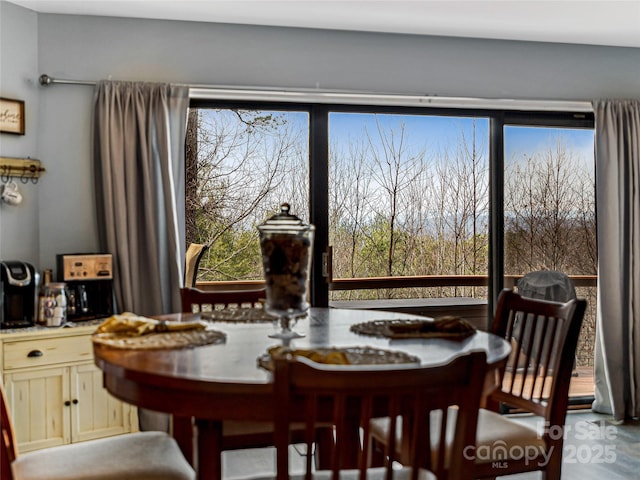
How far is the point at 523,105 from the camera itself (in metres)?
4.38

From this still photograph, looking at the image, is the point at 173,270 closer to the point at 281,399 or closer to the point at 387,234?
the point at 387,234

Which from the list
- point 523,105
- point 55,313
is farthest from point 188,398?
point 523,105

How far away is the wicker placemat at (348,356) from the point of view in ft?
5.58

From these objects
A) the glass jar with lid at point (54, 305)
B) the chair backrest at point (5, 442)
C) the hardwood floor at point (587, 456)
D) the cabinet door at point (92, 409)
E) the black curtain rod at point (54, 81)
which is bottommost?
the hardwood floor at point (587, 456)

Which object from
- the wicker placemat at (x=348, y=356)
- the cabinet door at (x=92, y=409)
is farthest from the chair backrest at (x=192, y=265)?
the wicker placemat at (x=348, y=356)

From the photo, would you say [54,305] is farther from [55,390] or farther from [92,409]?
[92,409]

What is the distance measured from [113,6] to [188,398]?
2778 millimetres

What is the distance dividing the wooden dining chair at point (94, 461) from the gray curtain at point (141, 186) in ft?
5.83

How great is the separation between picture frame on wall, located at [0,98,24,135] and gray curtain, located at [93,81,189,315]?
0.39 m

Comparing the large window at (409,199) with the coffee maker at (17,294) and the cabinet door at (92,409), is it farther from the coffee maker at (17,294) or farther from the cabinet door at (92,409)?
the coffee maker at (17,294)

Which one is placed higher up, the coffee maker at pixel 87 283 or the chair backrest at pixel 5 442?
the coffee maker at pixel 87 283

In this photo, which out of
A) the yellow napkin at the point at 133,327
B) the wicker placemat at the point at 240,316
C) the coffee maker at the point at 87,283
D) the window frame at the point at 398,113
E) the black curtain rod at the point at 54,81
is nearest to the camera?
the yellow napkin at the point at 133,327

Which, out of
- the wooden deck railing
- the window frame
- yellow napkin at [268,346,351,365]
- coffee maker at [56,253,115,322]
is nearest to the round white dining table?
yellow napkin at [268,346,351,365]

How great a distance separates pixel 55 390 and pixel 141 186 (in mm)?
1236
